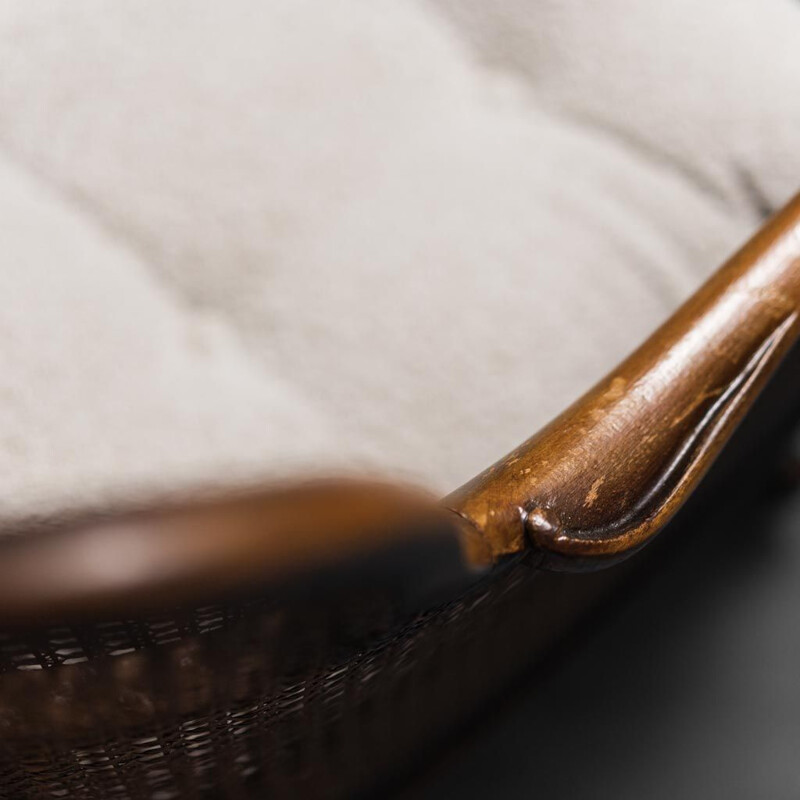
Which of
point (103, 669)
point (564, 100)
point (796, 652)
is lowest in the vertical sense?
point (796, 652)

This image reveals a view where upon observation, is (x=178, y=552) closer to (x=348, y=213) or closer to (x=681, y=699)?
(x=348, y=213)

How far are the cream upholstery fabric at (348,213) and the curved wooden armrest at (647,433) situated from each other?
0.32ft

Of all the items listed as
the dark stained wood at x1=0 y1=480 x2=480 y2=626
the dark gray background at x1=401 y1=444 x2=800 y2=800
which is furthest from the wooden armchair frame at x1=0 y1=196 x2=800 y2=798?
the dark gray background at x1=401 y1=444 x2=800 y2=800

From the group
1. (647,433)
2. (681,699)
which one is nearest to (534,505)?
(647,433)

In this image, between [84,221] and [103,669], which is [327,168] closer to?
[84,221]

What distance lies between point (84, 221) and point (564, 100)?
12.6 inches

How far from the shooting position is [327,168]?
0.57m

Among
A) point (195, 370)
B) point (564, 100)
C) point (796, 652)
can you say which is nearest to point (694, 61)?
point (564, 100)

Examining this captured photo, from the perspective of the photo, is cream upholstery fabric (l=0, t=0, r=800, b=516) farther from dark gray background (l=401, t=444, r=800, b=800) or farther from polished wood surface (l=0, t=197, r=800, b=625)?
dark gray background (l=401, t=444, r=800, b=800)

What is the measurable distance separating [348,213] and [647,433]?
249 millimetres

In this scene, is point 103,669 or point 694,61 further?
point 694,61

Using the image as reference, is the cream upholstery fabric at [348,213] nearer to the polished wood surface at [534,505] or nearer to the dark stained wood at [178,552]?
the polished wood surface at [534,505]

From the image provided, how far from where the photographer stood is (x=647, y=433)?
1.23 feet

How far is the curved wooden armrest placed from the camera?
0.33m
